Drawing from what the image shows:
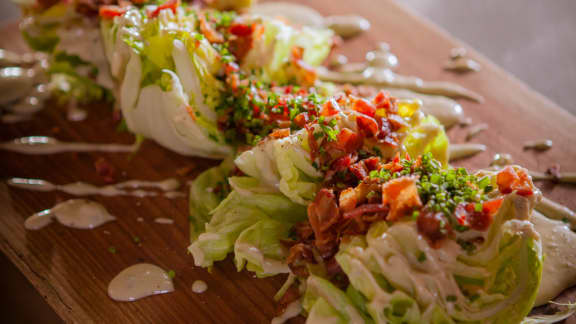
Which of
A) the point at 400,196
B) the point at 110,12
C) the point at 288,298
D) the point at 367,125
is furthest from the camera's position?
the point at 110,12

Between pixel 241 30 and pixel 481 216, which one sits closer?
pixel 481 216

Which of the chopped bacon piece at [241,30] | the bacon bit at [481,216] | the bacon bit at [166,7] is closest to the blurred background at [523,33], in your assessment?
the bacon bit at [481,216]

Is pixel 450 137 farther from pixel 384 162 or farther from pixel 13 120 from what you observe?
pixel 13 120

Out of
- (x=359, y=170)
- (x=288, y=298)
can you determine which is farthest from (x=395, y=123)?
(x=288, y=298)

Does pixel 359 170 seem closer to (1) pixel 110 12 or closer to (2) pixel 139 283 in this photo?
(2) pixel 139 283

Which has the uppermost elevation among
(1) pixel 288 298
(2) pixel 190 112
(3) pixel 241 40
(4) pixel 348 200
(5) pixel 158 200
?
(3) pixel 241 40

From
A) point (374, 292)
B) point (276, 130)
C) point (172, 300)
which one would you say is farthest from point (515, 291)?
point (172, 300)

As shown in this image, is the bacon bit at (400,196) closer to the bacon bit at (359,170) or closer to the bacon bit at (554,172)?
the bacon bit at (359,170)
